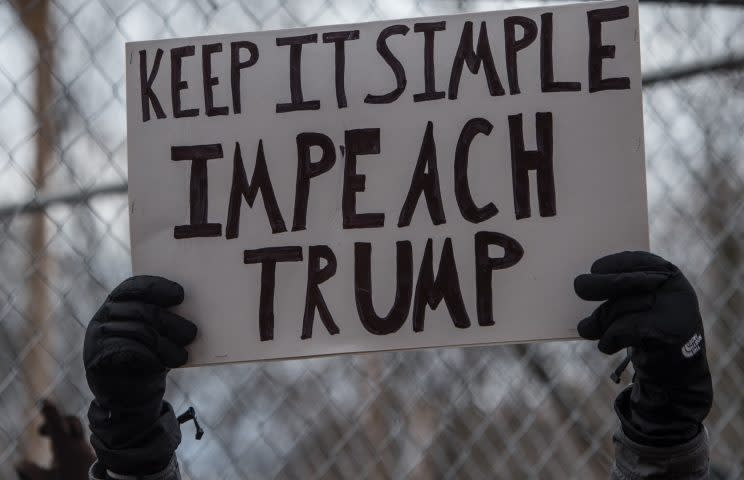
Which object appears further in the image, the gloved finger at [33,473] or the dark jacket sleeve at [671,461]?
the gloved finger at [33,473]

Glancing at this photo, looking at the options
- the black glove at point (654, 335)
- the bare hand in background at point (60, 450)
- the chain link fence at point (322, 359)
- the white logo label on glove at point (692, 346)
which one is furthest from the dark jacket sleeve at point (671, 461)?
the bare hand in background at point (60, 450)

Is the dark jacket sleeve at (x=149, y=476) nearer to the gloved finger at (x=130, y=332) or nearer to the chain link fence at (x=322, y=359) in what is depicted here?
the gloved finger at (x=130, y=332)

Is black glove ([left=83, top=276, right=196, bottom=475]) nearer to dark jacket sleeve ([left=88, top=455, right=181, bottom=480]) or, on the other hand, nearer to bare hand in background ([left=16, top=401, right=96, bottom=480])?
dark jacket sleeve ([left=88, top=455, right=181, bottom=480])

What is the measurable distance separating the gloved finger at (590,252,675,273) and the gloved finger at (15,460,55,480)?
1060mm

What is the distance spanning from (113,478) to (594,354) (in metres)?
1.04

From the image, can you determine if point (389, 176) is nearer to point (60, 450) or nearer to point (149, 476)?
point (149, 476)

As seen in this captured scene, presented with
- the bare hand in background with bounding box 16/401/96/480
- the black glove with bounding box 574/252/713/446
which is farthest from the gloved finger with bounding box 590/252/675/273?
the bare hand in background with bounding box 16/401/96/480

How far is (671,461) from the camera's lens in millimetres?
1140

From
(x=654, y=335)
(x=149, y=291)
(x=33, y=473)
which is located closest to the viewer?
(x=654, y=335)

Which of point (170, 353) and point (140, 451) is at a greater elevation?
point (170, 353)

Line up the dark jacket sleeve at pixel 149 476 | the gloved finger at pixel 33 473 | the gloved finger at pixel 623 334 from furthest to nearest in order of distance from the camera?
the gloved finger at pixel 33 473
the dark jacket sleeve at pixel 149 476
the gloved finger at pixel 623 334

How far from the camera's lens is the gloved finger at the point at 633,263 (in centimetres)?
113

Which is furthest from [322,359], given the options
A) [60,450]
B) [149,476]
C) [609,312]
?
[609,312]

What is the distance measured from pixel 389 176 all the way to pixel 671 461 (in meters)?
0.48
